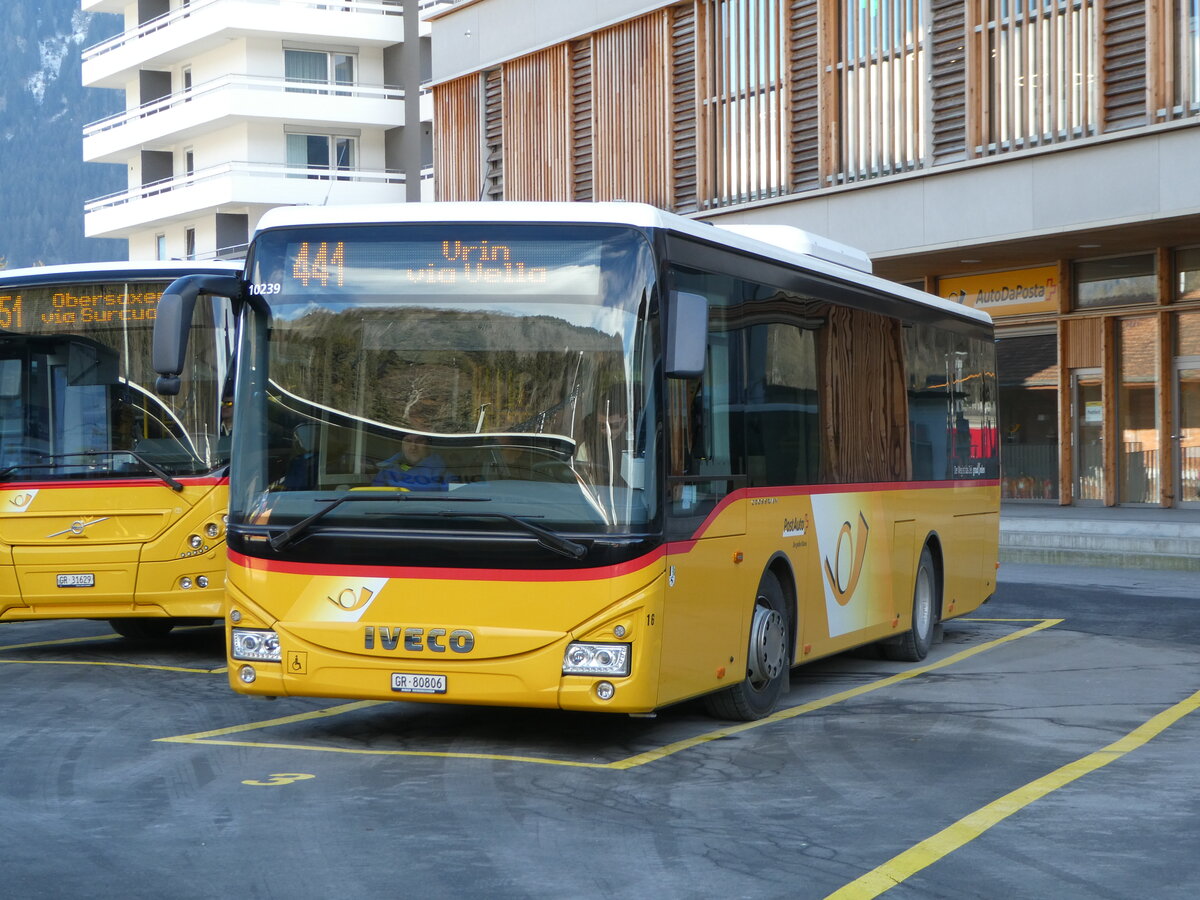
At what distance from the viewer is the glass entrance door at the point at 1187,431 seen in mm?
27656

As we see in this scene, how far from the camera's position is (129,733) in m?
9.71

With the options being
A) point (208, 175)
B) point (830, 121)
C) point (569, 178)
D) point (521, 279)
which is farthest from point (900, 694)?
point (208, 175)

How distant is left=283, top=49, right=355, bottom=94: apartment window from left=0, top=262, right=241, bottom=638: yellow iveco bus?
44.3 m

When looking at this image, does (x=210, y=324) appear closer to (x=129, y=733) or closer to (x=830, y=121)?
(x=129, y=733)

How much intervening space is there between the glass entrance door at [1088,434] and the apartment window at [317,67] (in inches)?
1302

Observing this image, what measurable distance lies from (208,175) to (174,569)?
45.0 metres

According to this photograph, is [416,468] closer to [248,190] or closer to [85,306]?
[85,306]

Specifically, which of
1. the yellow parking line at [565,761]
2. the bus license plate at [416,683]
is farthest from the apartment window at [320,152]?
the bus license plate at [416,683]

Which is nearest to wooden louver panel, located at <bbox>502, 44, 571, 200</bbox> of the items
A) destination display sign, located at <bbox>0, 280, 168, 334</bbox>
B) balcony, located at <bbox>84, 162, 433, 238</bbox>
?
balcony, located at <bbox>84, 162, 433, 238</bbox>

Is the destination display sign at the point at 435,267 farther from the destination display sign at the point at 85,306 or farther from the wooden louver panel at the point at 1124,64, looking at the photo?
the wooden louver panel at the point at 1124,64

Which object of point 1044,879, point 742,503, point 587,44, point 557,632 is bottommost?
point 1044,879

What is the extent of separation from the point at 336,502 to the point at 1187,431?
21713 millimetres

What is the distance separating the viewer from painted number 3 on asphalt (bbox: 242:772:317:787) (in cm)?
816

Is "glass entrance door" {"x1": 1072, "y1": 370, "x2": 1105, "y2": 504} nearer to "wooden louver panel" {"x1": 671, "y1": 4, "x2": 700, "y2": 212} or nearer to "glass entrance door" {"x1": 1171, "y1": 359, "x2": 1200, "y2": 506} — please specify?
"glass entrance door" {"x1": 1171, "y1": 359, "x2": 1200, "y2": 506}
